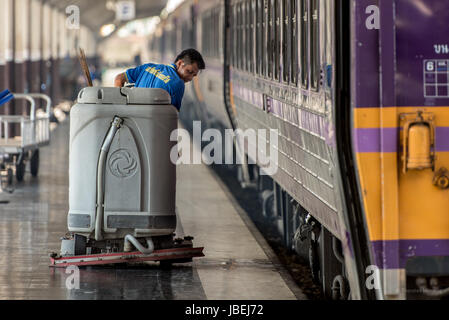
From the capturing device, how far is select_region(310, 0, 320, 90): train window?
24.4 ft

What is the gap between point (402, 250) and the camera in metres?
6.38

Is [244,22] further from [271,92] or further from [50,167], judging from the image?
[50,167]

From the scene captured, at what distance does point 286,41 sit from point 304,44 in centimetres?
125

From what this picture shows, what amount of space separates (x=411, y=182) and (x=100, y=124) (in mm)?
2953

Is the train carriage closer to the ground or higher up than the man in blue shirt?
closer to the ground

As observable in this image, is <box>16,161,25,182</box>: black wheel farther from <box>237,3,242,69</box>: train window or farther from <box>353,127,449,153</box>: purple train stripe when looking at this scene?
<box>353,127,449,153</box>: purple train stripe

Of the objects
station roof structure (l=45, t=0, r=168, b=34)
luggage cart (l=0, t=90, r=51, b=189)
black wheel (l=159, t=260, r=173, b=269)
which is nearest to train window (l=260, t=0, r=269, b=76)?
black wheel (l=159, t=260, r=173, b=269)

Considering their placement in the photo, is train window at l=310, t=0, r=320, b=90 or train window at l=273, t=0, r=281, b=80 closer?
train window at l=310, t=0, r=320, b=90

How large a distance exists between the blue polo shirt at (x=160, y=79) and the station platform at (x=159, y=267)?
4.75 ft

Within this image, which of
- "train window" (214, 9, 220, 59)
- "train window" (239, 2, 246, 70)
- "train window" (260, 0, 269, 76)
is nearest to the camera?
"train window" (260, 0, 269, 76)

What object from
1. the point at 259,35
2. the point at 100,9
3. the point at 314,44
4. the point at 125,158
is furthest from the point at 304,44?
the point at 100,9

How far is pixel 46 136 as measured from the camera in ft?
54.2

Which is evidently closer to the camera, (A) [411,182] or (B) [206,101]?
(A) [411,182]
